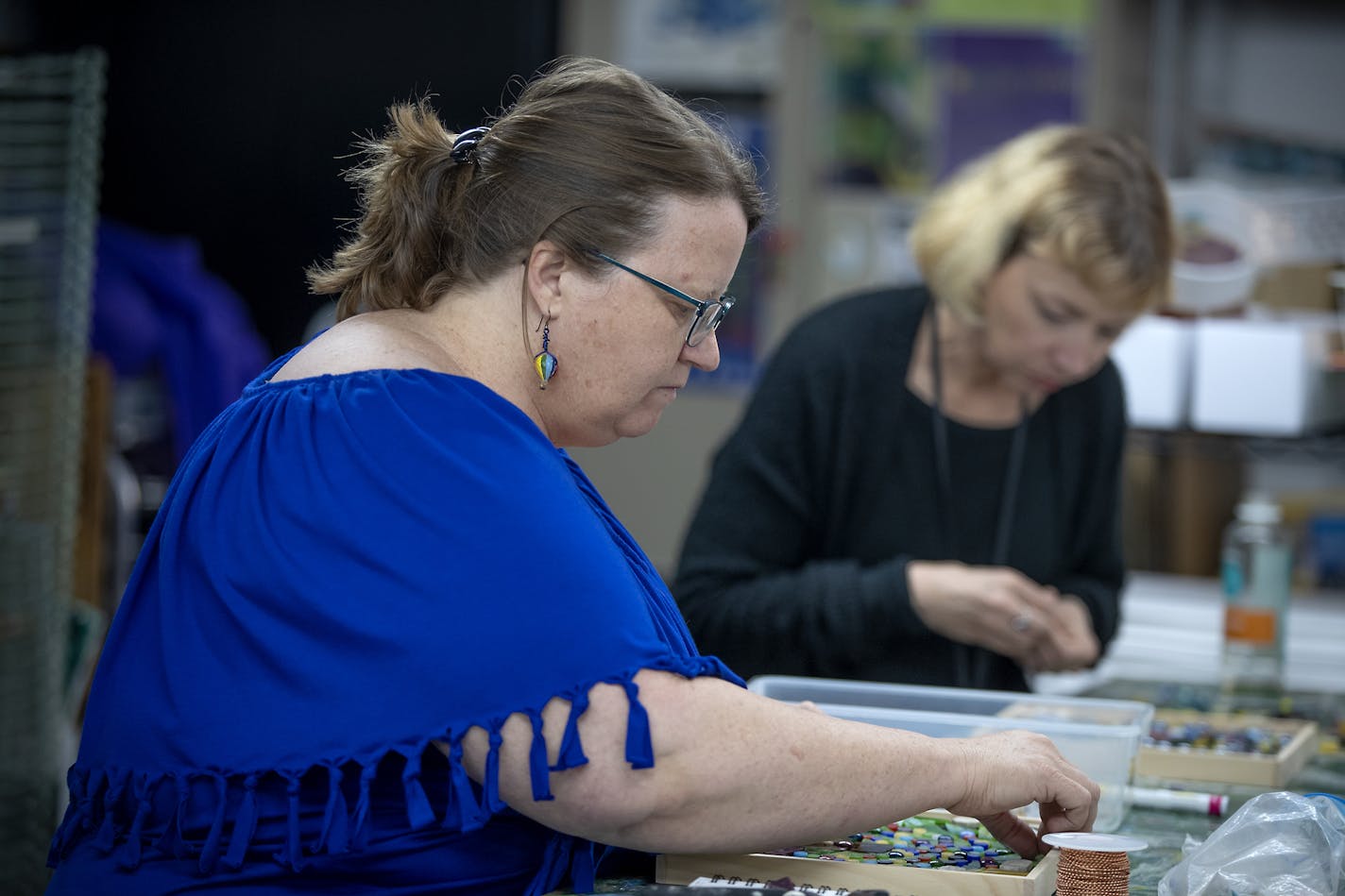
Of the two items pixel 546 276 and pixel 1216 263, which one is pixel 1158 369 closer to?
pixel 1216 263

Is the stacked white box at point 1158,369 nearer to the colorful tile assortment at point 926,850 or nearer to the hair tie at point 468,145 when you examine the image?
the colorful tile assortment at point 926,850

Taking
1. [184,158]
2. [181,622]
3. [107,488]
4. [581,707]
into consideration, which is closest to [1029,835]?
[581,707]

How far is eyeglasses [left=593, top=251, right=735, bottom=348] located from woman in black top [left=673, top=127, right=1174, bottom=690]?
0.75 m

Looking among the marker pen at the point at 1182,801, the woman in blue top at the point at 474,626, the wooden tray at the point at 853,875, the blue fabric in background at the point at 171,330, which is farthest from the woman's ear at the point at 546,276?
the blue fabric in background at the point at 171,330

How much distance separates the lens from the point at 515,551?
108cm

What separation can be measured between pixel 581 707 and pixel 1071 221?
120cm

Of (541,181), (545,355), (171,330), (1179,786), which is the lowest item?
(1179,786)

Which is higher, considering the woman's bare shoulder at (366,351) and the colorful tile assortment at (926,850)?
the woman's bare shoulder at (366,351)

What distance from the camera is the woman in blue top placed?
1.07m

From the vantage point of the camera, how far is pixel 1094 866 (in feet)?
3.72

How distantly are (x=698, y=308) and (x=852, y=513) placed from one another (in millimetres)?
913

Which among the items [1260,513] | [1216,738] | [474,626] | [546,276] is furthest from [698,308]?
[1260,513]

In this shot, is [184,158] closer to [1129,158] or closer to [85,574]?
[85,574]

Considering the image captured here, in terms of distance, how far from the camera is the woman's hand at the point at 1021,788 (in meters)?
1.20
